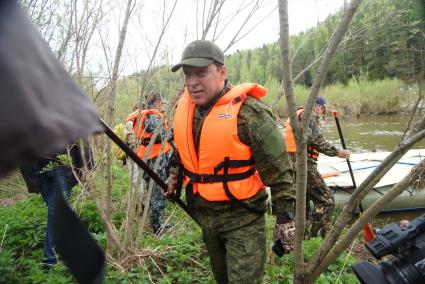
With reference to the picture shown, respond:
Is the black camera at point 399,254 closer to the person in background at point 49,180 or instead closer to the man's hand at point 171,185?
the man's hand at point 171,185

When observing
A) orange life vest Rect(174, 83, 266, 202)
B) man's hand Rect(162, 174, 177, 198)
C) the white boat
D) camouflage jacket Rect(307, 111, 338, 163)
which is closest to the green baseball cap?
orange life vest Rect(174, 83, 266, 202)

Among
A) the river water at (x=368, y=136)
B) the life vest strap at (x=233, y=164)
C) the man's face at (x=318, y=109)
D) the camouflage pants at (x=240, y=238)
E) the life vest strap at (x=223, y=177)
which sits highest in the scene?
the man's face at (x=318, y=109)

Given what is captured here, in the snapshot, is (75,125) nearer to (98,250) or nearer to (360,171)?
(98,250)

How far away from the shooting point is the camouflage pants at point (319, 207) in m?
5.43

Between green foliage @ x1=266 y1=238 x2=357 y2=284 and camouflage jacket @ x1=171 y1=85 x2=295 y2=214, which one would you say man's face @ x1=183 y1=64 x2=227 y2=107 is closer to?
camouflage jacket @ x1=171 y1=85 x2=295 y2=214

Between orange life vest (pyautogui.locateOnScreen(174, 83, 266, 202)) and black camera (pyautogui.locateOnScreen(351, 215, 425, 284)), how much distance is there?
106 centimetres

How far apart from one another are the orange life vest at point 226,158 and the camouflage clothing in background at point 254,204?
0.05 metres

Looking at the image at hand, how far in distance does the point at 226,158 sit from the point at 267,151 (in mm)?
251

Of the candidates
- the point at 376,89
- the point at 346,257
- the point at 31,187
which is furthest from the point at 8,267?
the point at 376,89

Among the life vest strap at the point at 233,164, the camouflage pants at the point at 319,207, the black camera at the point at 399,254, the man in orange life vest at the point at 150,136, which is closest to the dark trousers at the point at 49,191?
the man in orange life vest at the point at 150,136

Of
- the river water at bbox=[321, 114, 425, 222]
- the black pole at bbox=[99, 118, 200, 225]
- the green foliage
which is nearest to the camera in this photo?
the black pole at bbox=[99, 118, 200, 225]

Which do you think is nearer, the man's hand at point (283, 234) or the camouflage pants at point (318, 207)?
the man's hand at point (283, 234)

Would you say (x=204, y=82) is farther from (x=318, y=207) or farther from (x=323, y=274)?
(x=318, y=207)

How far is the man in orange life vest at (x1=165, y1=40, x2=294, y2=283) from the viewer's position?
227cm
